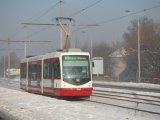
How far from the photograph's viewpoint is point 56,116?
13367mm

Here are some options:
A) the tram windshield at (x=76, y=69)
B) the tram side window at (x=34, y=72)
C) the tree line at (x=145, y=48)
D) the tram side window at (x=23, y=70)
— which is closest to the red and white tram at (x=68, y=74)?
the tram windshield at (x=76, y=69)

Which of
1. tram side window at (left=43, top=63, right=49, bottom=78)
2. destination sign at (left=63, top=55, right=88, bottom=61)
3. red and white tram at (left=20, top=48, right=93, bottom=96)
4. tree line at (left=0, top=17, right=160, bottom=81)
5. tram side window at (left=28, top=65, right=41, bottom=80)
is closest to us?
red and white tram at (left=20, top=48, right=93, bottom=96)

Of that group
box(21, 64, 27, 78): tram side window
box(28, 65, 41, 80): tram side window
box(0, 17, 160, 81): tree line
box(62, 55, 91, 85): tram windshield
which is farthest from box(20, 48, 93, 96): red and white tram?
box(0, 17, 160, 81): tree line

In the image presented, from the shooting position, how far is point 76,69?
24.5 meters

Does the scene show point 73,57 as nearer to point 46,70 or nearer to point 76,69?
point 76,69

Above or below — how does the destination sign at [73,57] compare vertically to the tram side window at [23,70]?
above

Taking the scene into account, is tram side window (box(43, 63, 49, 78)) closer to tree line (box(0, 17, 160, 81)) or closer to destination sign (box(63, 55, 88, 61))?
destination sign (box(63, 55, 88, 61))

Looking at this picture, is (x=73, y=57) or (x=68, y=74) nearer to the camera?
(x=68, y=74)

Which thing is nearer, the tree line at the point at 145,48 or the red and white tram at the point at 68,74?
the red and white tram at the point at 68,74

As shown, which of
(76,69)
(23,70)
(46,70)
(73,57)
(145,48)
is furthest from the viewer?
(145,48)

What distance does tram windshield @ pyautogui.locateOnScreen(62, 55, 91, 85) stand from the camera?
24.1 meters

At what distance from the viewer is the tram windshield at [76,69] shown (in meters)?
24.1

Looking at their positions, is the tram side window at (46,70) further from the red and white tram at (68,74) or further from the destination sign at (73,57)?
the destination sign at (73,57)

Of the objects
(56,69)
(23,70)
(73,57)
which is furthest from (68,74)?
(23,70)
